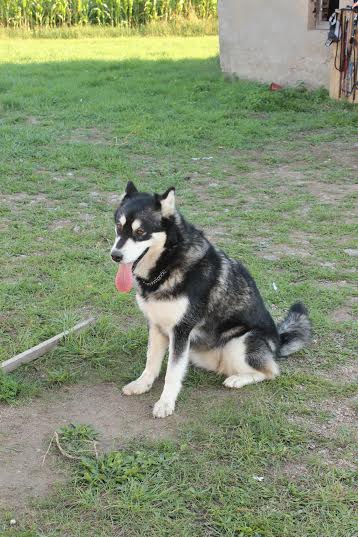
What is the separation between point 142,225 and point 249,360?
1110mm

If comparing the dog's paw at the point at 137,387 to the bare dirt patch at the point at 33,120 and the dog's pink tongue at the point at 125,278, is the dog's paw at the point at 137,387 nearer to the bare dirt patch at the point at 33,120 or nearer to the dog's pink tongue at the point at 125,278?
the dog's pink tongue at the point at 125,278

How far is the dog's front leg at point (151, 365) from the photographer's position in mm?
4203

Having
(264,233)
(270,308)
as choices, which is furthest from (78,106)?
(270,308)

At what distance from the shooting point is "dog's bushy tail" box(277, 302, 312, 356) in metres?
4.53

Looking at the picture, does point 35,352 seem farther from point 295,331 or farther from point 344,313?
point 344,313

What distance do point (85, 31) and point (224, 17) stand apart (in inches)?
395

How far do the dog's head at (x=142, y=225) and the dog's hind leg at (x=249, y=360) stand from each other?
0.82m

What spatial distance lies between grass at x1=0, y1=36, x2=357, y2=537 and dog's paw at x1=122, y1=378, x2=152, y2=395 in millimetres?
181

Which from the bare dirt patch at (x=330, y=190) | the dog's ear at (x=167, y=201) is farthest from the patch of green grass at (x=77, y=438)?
the bare dirt patch at (x=330, y=190)

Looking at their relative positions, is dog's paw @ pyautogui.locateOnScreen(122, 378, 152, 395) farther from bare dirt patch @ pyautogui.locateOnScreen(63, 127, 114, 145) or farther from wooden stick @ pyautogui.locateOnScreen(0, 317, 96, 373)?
bare dirt patch @ pyautogui.locateOnScreen(63, 127, 114, 145)

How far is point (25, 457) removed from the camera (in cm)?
355

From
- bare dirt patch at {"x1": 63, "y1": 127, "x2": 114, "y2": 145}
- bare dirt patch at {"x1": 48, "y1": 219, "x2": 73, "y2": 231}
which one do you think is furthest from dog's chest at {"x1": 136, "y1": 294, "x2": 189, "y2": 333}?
bare dirt patch at {"x1": 63, "y1": 127, "x2": 114, "y2": 145}

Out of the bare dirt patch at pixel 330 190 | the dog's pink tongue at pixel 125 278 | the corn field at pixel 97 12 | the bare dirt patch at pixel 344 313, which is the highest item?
the corn field at pixel 97 12

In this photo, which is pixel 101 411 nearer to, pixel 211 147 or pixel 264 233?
Answer: pixel 264 233
